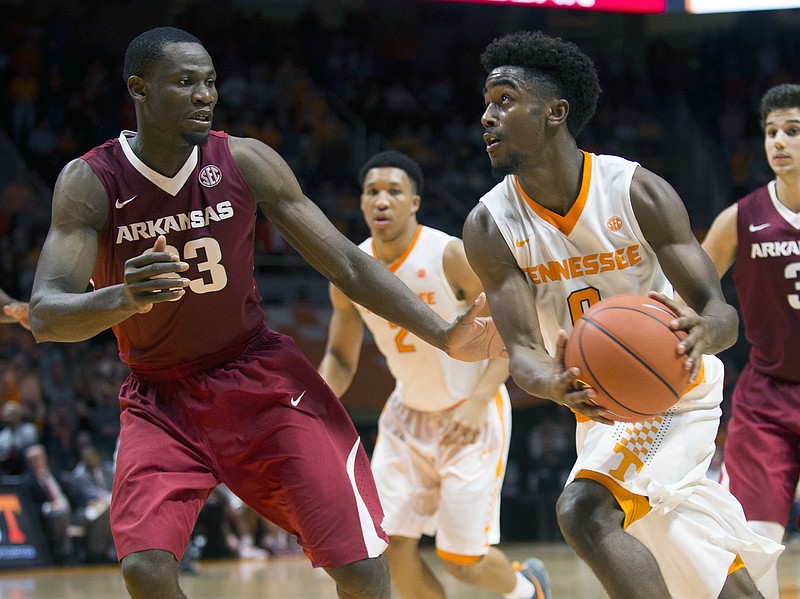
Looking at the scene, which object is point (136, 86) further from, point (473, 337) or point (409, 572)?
point (409, 572)

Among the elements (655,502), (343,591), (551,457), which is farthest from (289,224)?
(551,457)

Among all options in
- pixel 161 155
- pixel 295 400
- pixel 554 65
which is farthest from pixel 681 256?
pixel 161 155

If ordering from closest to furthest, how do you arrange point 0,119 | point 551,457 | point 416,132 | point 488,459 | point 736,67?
point 488,459 < point 551,457 < point 0,119 < point 416,132 < point 736,67

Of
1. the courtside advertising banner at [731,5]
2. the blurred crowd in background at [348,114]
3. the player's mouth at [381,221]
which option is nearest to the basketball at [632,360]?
the player's mouth at [381,221]

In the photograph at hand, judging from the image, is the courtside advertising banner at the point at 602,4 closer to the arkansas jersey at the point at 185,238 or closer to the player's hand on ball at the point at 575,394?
the arkansas jersey at the point at 185,238

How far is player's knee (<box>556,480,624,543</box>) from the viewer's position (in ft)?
11.5

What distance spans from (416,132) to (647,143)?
3.47 metres

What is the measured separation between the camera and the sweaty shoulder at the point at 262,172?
3.87 metres

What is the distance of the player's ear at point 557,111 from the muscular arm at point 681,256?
0.33 m

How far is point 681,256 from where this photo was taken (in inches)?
143

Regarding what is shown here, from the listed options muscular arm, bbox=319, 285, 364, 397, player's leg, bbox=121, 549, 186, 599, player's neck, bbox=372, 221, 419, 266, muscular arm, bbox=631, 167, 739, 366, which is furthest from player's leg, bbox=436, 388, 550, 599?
player's leg, bbox=121, 549, 186, 599

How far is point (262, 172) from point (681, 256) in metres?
1.46

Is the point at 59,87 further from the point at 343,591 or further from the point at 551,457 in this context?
the point at 343,591

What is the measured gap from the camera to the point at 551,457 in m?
12.5
